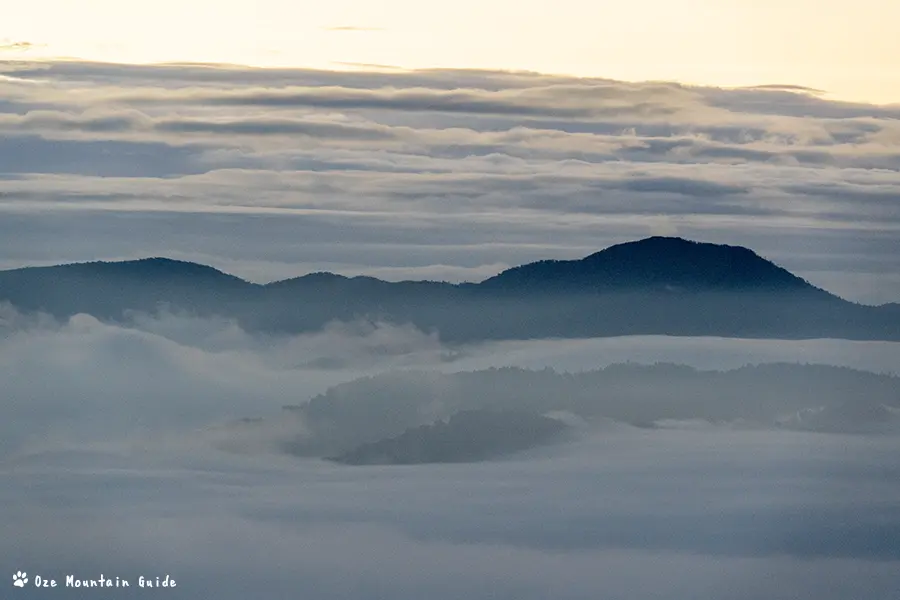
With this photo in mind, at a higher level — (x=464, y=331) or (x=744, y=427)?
(x=464, y=331)

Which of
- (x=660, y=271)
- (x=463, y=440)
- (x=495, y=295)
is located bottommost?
(x=463, y=440)

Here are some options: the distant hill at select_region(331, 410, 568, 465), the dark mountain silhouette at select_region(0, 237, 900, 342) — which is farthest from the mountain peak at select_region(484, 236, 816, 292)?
the distant hill at select_region(331, 410, 568, 465)

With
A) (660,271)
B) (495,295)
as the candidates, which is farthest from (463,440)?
(660,271)

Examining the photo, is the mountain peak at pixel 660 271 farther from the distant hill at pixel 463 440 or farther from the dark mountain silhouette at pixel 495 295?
the distant hill at pixel 463 440

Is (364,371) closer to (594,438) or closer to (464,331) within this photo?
(464,331)

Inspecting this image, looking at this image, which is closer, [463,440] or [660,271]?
[463,440]

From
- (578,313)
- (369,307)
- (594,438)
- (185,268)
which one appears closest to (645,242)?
(578,313)

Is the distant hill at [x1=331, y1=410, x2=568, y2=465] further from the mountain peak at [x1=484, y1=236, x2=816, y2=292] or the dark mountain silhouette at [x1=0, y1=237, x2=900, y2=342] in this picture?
the mountain peak at [x1=484, y1=236, x2=816, y2=292]

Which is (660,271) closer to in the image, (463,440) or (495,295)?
(495,295)
